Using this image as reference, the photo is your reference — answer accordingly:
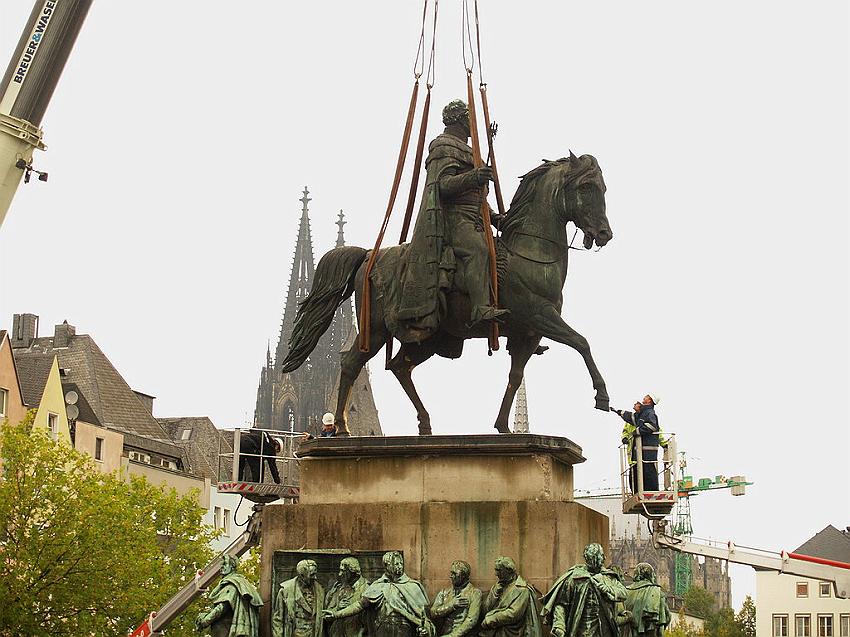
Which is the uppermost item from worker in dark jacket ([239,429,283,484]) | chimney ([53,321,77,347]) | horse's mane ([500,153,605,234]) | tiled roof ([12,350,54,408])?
chimney ([53,321,77,347])

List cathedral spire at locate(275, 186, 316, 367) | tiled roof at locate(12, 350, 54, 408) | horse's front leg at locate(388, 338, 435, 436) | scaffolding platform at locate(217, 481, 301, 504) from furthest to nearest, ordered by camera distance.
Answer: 1. cathedral spire at locate(275, 186, 316, 367)
2. tiled roof at locate(12, 350, 54, 408)
3. scaffolding platform at locate(217, 481, 301, 504)
4. horse's front leg at locate(388, 338, 435, 436)

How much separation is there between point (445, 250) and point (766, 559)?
11.3 meters

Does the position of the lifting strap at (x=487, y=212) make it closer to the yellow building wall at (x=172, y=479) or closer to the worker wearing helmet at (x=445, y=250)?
the worker wearing helmet at (x=445, y=250)

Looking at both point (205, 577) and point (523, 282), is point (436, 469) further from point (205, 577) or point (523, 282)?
point (205, 577)

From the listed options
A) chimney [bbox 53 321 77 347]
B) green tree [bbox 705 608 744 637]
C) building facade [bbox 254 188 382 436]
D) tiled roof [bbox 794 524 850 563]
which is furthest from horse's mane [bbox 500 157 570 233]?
building facade [bbox 254 188 382 436]

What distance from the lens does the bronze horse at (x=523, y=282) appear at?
61.3 feet

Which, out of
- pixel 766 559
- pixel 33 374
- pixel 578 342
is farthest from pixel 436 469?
pixel 33 374

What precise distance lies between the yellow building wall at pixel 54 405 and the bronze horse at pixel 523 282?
1519 inches

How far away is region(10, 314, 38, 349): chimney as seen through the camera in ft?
239

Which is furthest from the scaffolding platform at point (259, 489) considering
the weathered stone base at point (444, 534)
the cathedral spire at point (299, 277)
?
the cathedral spire at point (299, 277)

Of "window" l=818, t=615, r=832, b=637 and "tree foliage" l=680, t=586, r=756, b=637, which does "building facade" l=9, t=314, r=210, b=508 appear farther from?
"window" l=818, t=615, r=832, b=637

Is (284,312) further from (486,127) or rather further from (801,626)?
(486,127)

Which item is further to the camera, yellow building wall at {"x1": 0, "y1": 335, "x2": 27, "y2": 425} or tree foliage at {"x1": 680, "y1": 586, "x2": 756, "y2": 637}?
tree foliage at {"x1": 680, "y1": 586, "x2": 756, "y2": 637}

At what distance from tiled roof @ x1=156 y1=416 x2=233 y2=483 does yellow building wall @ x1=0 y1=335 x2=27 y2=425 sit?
24805 millimetres
